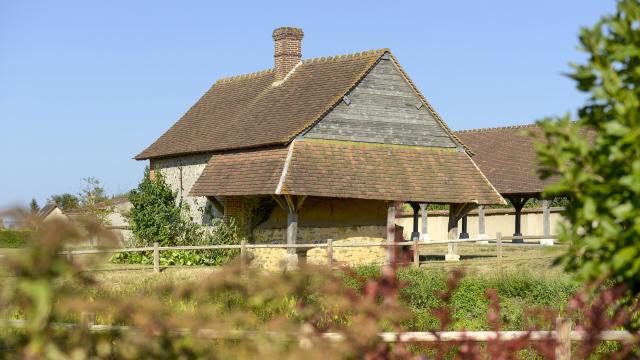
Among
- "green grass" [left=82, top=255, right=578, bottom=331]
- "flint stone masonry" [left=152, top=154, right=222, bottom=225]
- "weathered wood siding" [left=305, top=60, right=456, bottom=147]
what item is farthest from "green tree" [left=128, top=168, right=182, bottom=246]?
"green grass" [left=82, top=255, right=578, bottom=331]

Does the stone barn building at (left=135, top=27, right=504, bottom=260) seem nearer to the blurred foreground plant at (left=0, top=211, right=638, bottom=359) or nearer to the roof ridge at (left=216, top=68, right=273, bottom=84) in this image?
the roof ridge at (left=216, top=68, right=273, bottom=84)

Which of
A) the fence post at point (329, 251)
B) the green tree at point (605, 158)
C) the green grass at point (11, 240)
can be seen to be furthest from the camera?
the green grass at point (11, 240)

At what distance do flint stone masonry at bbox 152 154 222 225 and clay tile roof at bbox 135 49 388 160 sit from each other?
368 mm

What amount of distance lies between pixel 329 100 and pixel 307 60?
4180mm

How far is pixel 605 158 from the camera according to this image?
15.7ft

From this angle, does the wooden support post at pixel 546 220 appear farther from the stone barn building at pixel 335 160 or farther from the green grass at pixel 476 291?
the green grass at pixel 476 291

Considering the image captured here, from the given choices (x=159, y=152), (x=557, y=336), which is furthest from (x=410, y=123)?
(x=557, y=336)

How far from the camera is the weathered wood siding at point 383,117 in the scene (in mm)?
25469

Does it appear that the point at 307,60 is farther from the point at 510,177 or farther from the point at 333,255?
the point at 510,177

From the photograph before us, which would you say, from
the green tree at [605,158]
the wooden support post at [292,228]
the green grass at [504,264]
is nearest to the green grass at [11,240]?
the wooden support post at [292,228]

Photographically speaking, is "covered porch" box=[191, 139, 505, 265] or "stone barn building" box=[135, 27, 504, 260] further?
A: "stone barn building" box=[135, 27, 504, 260]

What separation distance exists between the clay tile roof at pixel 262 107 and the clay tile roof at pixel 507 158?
28.8 feet

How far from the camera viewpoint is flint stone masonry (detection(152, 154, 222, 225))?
2788cm

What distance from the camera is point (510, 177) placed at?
115 ft
